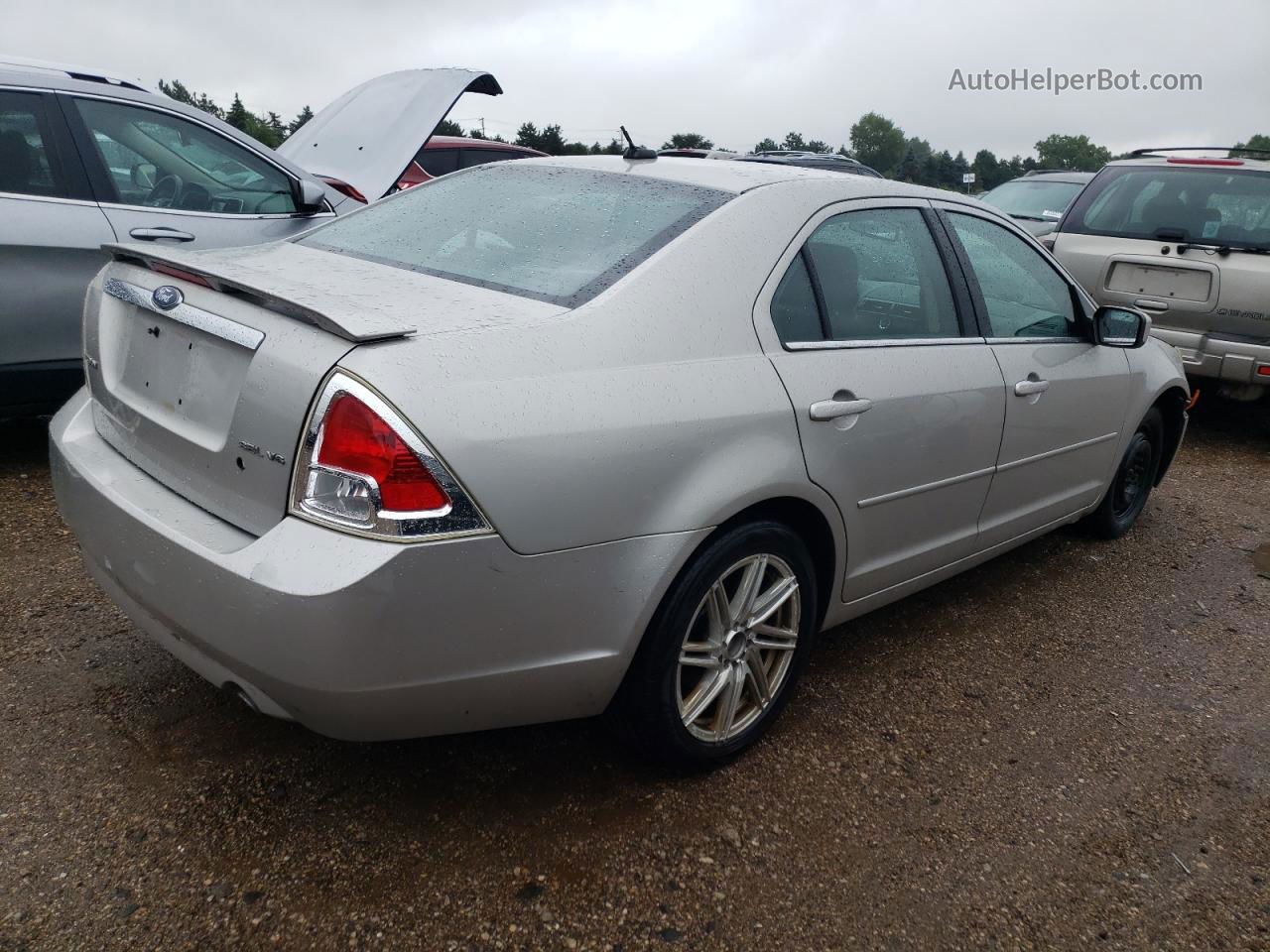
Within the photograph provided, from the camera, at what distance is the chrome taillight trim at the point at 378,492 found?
6.23 feet

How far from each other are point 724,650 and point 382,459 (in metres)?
1.04

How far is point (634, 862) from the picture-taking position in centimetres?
231

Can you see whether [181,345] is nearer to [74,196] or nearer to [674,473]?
[674,473]

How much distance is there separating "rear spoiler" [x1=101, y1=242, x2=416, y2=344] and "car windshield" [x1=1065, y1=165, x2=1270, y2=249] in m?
5.68

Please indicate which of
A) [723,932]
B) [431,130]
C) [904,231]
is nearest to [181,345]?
[723,932]

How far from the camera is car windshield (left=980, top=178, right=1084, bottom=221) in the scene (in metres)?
9.92

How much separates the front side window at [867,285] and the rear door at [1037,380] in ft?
0.70

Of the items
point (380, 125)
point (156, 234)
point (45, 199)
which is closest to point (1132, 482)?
point (380, 125)

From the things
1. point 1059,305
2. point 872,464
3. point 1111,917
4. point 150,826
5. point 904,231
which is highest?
point 904,231

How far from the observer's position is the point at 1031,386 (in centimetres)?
340

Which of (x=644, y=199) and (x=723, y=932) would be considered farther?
(x=644, y=199)

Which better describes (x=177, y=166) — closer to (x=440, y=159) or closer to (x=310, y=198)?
(x=310, y=198)

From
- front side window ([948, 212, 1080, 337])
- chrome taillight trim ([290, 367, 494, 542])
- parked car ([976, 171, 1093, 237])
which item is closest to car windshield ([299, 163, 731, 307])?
chrome taillight trim ([290, 367, 494, 542])

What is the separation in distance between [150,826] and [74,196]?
305 centimetres
